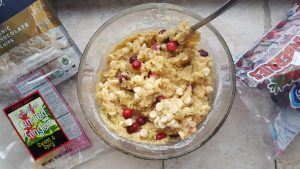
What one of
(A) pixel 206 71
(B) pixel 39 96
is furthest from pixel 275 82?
(B) pixel 39 96

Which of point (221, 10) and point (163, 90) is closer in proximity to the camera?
point (221, 10)

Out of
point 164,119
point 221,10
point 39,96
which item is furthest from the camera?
point 39,96

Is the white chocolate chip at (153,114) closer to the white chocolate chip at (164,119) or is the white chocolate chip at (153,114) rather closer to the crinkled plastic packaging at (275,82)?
the white chocolate chip at (164,119)

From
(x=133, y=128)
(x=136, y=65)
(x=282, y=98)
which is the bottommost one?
(x=282, y=98)

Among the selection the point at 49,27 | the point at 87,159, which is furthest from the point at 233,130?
the point at 49,27

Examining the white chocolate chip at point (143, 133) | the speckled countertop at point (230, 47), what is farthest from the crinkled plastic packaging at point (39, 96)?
the white chocolate chip at point (143, 133)

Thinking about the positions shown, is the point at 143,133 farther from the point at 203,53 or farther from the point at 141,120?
the point at 203,53

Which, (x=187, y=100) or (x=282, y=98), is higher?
(x=187, y=100)
